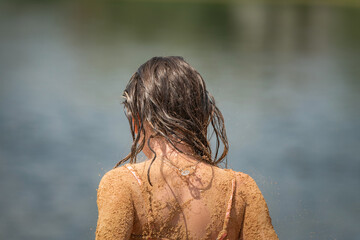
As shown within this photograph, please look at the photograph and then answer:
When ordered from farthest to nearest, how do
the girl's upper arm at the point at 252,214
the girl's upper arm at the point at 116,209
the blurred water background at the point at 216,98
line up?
the blurred water background at the point at 216,98 → the girl's upper arm at the point at 252,214 → the girl's upper arm at the point at 116,209

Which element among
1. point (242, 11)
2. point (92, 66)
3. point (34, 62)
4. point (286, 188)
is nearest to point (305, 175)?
point (286, 188)

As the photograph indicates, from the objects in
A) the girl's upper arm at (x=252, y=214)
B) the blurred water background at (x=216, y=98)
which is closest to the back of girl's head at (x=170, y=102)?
the girl's upper arm at (x=252, y=214)

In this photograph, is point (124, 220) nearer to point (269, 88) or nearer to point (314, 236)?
point (314, 236)

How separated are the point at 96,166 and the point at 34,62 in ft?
20.6

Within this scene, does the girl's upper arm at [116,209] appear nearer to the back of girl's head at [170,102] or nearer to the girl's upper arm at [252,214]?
the back of girl's head at [170,102]

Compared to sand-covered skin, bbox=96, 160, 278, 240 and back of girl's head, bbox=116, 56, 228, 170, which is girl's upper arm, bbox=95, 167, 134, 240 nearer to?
sand-covered skin, bbox=96, 160, 278, 240

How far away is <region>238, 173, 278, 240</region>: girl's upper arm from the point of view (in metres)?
1.79

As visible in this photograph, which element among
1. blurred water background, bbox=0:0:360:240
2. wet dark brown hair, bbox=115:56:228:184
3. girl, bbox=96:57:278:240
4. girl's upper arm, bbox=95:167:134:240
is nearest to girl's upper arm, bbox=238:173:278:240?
girl, bbox=96:57:278:240

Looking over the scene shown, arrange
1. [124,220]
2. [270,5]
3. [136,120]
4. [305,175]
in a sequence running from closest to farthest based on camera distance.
Result: [124,220] < [136,120] < [305,175] < [270,5]

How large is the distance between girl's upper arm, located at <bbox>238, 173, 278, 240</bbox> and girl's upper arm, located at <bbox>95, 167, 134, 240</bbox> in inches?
13.8

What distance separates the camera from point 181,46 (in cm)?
1436

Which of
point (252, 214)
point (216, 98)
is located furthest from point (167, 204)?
point (216, 98)

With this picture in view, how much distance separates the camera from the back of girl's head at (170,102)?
68.1 inches

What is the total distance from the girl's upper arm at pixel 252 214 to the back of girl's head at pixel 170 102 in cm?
14
